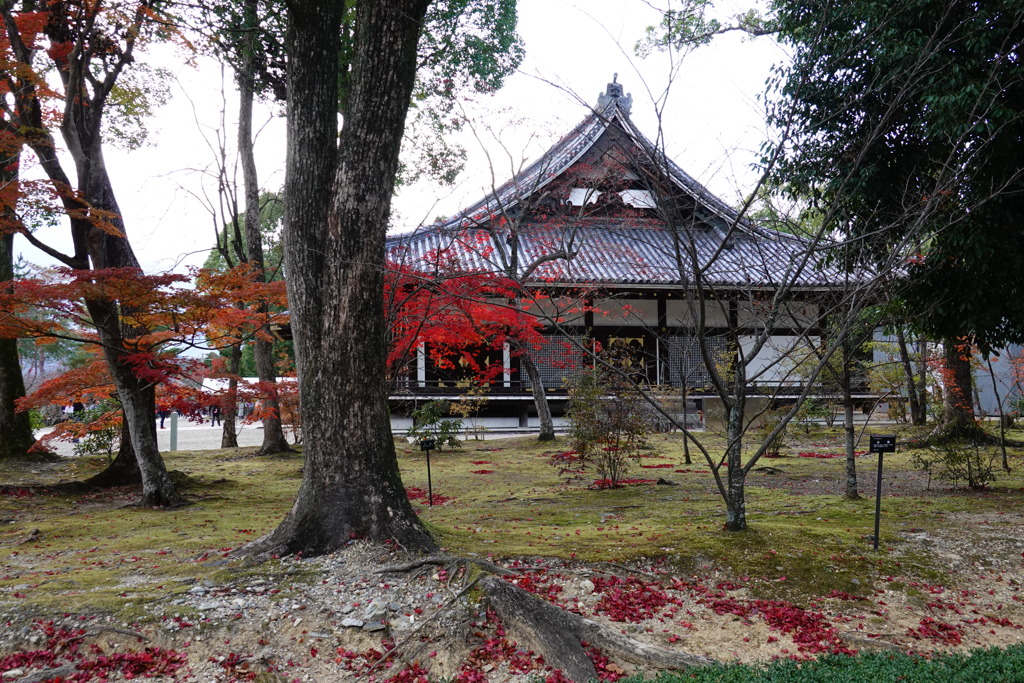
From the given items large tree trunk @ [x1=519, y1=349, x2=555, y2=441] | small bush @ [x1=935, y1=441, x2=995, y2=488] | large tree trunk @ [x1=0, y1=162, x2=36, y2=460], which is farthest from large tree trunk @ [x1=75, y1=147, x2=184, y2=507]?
small bush @ [x1=935, y1=441, x2=995, y2=488]

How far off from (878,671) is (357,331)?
3.75 m

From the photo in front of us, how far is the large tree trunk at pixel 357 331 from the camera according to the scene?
16.5 feet

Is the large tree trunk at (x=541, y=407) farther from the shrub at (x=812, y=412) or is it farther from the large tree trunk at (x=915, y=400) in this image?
the large tree trunk at (x=915, y=400)

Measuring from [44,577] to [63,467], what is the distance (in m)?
7.31

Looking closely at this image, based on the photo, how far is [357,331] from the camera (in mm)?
5031

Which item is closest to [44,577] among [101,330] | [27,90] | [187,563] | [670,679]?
[187,563]

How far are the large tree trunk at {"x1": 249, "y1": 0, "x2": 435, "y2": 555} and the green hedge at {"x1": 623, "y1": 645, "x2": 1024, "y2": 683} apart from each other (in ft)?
7.41

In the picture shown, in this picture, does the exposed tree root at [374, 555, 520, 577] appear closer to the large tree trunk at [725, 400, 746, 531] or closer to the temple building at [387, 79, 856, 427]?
the large tree trunk at [725, 400, 746, 531]

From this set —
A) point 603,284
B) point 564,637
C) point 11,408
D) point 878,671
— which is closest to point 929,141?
point 878,671

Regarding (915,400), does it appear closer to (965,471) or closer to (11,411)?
(965,471)

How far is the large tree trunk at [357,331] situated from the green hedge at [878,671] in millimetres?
2258

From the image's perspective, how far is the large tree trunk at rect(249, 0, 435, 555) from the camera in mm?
5020

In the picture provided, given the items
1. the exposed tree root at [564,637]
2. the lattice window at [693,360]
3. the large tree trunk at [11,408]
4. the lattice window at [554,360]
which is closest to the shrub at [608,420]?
the exposed tree root at [564,637]

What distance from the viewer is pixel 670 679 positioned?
346 cm
